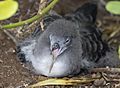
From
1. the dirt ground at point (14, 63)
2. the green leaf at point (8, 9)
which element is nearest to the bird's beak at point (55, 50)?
the dirt ground at point (14, 63)

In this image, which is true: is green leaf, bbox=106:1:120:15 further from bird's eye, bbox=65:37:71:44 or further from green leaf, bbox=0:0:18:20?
green leaf, bbox=0:0:18:20

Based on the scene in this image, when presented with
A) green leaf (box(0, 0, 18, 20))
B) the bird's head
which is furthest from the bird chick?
green leaf (box(0, 0, 18, 20))

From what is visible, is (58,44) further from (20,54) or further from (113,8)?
(20,54)

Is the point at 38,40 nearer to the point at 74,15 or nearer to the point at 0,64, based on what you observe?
the point at 0,64

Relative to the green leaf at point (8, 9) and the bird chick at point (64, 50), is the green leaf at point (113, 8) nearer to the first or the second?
the bird chick at point (64, 50)

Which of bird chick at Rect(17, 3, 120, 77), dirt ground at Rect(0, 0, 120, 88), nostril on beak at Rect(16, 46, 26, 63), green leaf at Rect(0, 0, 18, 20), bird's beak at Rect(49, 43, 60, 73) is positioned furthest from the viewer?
nostril on beak at Rect(16, 46, 26, 63)

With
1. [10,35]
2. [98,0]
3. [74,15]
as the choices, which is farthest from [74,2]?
[10,35]
